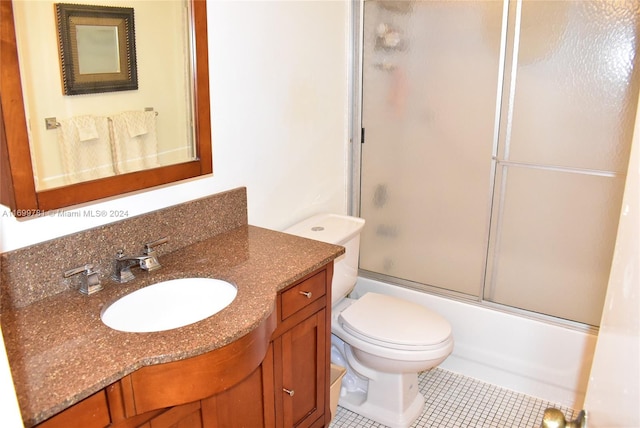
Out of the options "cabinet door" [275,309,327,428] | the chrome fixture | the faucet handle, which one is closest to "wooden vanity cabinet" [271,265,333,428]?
"cabinet door" [275,309,327,428]

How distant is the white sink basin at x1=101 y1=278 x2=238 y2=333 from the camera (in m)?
1.56

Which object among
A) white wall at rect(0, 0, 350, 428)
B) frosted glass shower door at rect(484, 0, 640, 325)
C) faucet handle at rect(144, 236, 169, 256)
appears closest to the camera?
faucet handle at rect(144, 236, 169, 256)

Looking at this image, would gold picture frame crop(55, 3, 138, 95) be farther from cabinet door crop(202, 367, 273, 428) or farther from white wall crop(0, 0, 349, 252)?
cabinet door crop(202, 367, 273, 428)

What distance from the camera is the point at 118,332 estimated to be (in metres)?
1.33

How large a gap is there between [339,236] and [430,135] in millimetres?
685

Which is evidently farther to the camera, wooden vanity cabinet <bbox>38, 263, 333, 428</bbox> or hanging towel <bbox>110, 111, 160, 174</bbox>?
hanging towel <bbox>110, 111, 160, 174</bbox>

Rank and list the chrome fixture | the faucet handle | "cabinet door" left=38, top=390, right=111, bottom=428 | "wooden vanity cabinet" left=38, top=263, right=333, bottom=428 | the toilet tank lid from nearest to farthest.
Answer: "cabinet door" left=38, top=390, right=111, bottom=428
"wooden vanity cabinet" left=38, top=263, right=333, bottom=428
the chrome fixture
the faucet handle
the toilet tank lid

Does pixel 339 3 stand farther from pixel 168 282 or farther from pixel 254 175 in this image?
pixel 168 282

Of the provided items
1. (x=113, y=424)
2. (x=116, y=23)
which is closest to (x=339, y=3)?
(x=116, y=23)

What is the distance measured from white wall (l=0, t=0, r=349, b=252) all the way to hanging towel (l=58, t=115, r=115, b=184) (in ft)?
0.46

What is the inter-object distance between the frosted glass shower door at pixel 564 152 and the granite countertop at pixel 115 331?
103 cm

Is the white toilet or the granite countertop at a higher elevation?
the granite countertop

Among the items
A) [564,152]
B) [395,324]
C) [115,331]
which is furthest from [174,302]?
[564,152]

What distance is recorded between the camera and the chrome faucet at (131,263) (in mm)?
1609
